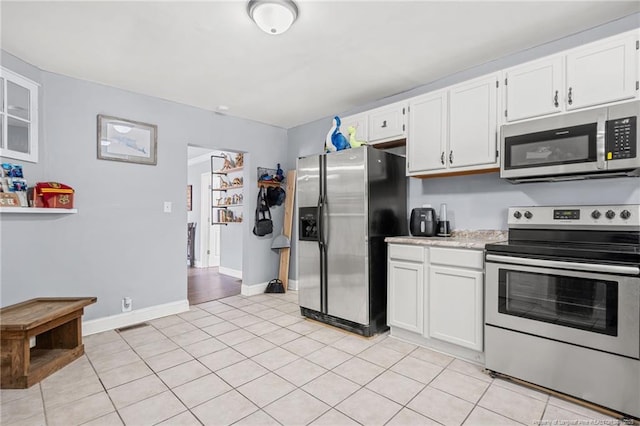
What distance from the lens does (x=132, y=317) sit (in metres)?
3.40

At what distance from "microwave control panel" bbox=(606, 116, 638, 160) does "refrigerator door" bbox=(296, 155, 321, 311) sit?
7.52 feet

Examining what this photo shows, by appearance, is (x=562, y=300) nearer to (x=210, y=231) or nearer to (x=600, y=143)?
(x=600, y=143)

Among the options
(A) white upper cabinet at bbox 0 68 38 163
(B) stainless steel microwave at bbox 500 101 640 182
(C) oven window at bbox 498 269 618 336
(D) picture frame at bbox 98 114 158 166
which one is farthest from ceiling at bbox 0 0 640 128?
(C) oven window at bbox 498 269 618 336

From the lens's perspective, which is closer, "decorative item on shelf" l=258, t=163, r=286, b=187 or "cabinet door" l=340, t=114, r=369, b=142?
"cabinet door" l=340, t=114, r=369, b=142

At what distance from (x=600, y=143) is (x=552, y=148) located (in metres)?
0.26

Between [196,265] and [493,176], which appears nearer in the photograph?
[493,176]

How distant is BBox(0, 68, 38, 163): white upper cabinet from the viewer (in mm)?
2594

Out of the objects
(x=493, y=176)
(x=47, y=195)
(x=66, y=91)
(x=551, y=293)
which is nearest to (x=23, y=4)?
(x=66, y=91)

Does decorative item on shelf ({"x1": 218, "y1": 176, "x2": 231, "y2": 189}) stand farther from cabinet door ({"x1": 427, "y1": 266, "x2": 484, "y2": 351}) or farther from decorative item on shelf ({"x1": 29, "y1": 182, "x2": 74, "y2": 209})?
Answer: cabinet door ({"x1": 427, "y1": 266, "x2": 484, "y2": 351})

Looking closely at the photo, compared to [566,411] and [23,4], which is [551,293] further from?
[23,4]

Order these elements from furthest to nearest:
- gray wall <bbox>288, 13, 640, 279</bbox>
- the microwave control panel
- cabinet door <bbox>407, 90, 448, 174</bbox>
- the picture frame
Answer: the picture frame
cabinet door <bbox>407, 90, 448, 174</bbox>
gray wall <bbox>288, 13, 640, 279</bbox>
the microwave control panel

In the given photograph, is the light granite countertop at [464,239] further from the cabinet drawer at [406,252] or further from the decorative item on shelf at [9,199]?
the decorative item on shelf at [9,199]

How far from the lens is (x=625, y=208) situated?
81.1 inches

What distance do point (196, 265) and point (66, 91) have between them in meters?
4.90
